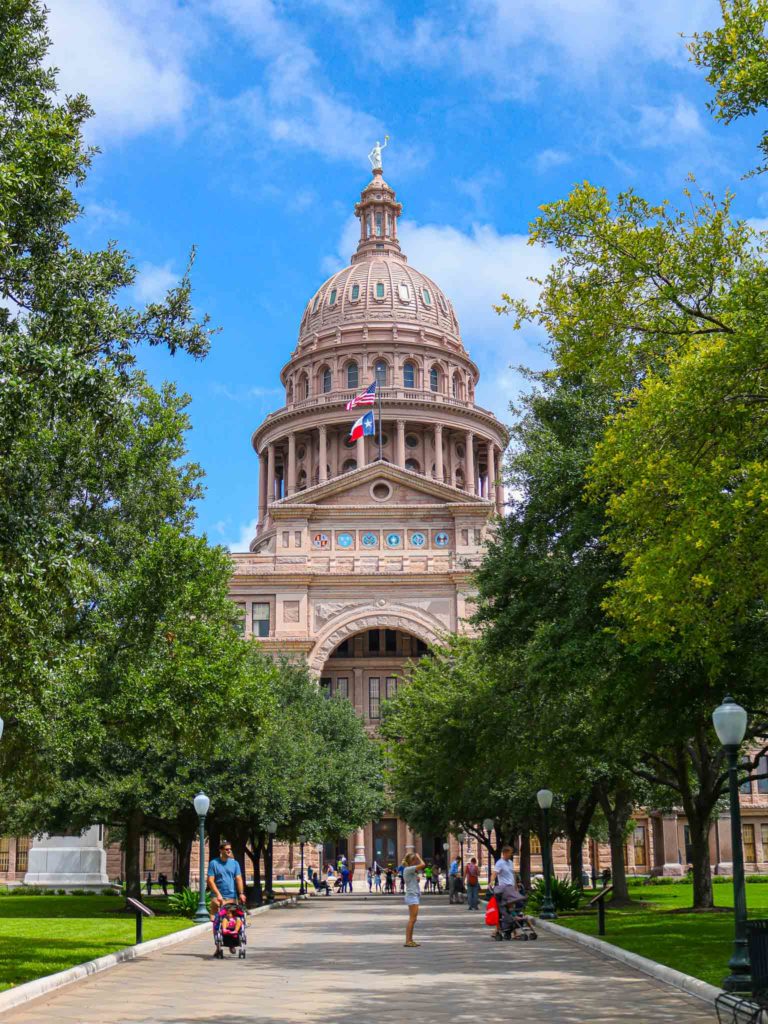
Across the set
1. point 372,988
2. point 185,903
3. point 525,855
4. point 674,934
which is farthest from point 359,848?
point 372,988

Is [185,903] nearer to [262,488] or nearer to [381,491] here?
[381,491]

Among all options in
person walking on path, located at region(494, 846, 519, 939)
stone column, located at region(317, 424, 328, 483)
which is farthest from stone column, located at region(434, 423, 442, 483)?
person walking on path, located at region(494, 846, 519, 939)

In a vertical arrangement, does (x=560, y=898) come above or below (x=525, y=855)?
below

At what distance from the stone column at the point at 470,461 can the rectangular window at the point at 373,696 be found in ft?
82.4

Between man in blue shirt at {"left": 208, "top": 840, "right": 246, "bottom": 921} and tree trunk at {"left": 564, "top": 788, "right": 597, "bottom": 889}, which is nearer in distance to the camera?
man in blue shirt at {"left": 208, "top": 840, "right": 246, "bottom": 921}

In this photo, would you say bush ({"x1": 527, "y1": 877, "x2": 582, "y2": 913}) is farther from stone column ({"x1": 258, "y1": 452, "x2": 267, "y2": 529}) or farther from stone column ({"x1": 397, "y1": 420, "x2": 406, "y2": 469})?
stone column ({"x1": 258, "y1": 452, "x2": 267, "y2": 529})

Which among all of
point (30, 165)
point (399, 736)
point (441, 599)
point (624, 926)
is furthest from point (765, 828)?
point (30, 165)

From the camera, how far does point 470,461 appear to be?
10631 cm

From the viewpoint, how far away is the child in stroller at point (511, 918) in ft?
79.2

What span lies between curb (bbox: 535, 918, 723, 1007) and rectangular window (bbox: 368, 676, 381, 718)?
195 feet

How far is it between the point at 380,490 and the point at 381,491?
0.10 meters

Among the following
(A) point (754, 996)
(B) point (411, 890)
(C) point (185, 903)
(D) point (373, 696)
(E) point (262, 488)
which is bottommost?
(C) point (185, 903)

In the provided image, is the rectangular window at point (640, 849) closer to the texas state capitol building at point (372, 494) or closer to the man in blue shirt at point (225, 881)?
the texas state capitol building at point (372, 494)

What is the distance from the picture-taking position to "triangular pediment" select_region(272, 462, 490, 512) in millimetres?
84438
